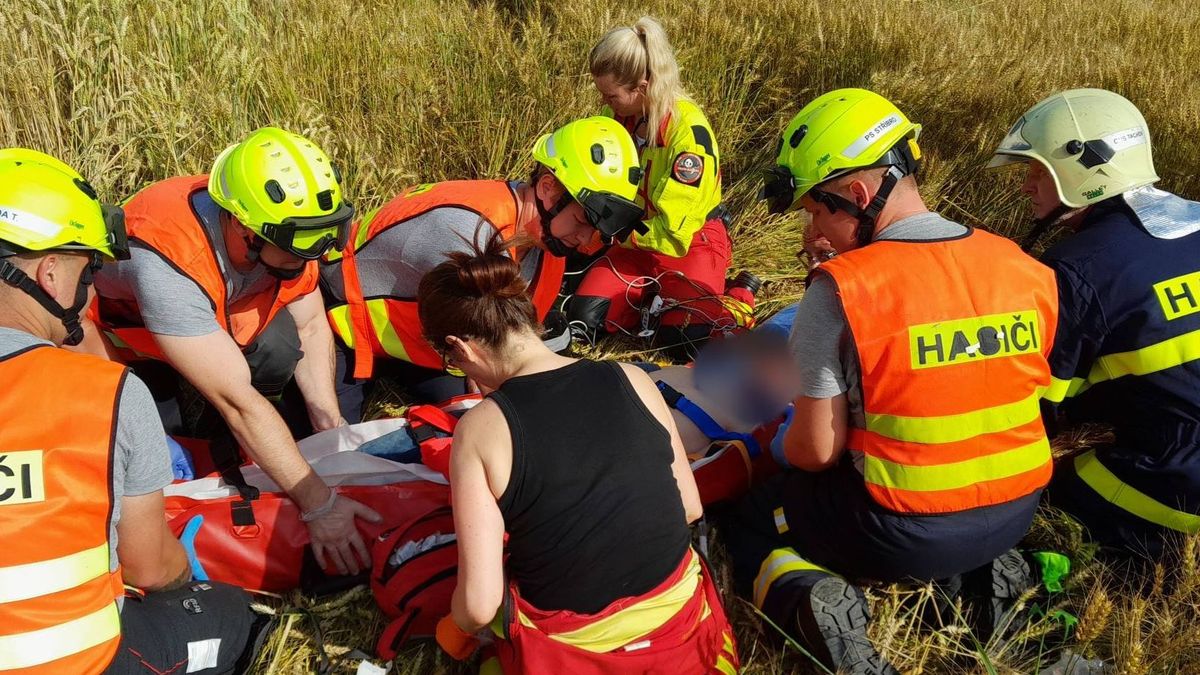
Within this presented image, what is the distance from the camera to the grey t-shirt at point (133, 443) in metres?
2.00

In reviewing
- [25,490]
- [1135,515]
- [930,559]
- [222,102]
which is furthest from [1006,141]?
[222,102]

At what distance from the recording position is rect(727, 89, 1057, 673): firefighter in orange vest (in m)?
2.36

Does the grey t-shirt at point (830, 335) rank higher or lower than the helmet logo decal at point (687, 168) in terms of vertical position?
higher

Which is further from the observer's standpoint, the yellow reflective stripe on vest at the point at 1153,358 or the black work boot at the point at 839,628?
the yellow reflective stripe on vest at the point at 1153,358

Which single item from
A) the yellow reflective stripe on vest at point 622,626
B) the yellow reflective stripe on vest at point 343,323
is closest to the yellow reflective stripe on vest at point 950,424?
the yellow reflective stripe on vest at point 622,626

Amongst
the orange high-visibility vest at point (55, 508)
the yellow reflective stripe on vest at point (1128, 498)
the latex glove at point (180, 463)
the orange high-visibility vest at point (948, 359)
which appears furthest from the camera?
the latex glove at point (180, 463)

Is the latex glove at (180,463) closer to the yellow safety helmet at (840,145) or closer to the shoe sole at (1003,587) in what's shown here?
the yellow safety helmet at (840,145)

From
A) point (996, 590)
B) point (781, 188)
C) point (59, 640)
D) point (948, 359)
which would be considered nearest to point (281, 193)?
point (59, 640)

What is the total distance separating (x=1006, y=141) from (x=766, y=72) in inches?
137

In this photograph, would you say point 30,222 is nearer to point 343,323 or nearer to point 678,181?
point 343,323

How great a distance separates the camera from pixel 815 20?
645cm

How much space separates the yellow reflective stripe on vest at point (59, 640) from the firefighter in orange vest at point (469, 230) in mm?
1683

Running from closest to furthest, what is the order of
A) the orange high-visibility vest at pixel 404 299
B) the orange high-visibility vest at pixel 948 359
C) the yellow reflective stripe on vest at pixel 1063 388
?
1. the orange high-visibility vest at pixel 948 359
2. the yellow reflective stripe on vest at pixel 1063 388
3. the orange high-visibility vest at pixel 404 299

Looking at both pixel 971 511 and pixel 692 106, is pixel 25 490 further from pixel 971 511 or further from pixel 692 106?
pixel 692 106
